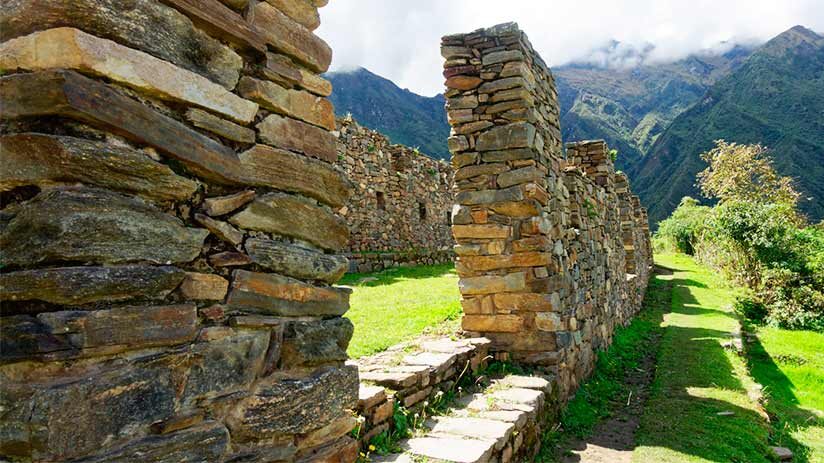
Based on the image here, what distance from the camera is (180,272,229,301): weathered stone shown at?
1686 millimetres

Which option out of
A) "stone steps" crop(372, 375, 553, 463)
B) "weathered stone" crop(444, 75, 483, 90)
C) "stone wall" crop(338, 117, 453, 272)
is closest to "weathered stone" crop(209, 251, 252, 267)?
"stone steps" crop(372, 375, 553, 463)

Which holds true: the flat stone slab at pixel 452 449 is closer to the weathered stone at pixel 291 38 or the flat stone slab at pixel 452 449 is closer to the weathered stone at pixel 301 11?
the weathered stone at pixel 291 38

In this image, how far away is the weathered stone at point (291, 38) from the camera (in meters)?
2.06

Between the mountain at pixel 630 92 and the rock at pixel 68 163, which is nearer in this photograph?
the rock at pixel 68 163

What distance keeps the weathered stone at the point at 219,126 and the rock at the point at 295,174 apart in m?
0.05

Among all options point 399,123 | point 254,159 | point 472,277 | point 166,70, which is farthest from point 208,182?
point 399,123

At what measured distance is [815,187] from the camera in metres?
53.6

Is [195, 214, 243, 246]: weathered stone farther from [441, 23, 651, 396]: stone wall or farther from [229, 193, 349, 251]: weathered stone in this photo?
Answer: [441, 23, 651, 396]: stone wall

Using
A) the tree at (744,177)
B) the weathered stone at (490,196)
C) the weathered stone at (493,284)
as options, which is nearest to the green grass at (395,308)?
the weathered stone at (493,284)

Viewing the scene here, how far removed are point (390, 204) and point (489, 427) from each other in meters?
12.7

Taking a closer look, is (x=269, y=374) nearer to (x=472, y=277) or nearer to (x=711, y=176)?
(x=472, y=277)

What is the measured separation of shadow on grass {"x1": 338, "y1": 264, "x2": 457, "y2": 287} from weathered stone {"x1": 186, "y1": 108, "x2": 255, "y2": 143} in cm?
861

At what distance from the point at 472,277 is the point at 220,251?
14.2ft

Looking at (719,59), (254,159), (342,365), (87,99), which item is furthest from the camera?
(719,59)
